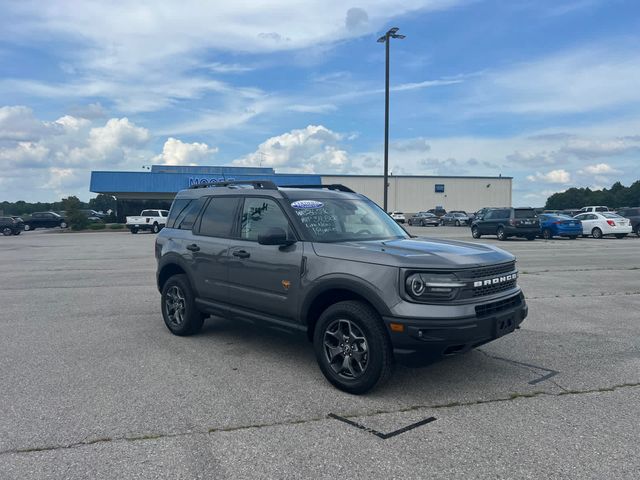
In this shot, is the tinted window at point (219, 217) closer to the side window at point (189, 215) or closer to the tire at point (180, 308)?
the side window at point (189, 215)

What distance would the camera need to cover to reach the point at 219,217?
256 inches

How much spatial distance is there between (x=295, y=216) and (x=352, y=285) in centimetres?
117

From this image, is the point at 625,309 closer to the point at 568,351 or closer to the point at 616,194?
the point at 568,351

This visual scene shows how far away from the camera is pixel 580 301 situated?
933cm

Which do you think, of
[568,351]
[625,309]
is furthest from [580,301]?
[568,351]

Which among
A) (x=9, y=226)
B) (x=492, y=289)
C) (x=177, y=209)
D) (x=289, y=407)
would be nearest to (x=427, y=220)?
(x=9, y=226)

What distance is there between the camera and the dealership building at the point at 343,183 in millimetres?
60938

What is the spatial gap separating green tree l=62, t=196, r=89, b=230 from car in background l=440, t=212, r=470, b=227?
35.4 meters

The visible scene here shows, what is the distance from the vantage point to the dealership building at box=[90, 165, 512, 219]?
2399 inches

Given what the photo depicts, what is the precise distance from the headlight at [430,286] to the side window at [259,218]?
1583 mm

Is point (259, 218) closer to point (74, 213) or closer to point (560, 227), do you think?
point (560, 227)

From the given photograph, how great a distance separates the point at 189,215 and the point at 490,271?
13.3 feet

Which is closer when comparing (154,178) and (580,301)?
(580,301)

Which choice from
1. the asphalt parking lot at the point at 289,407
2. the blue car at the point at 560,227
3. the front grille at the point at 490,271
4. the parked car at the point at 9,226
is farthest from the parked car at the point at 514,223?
the parked car at the point at 9,226
